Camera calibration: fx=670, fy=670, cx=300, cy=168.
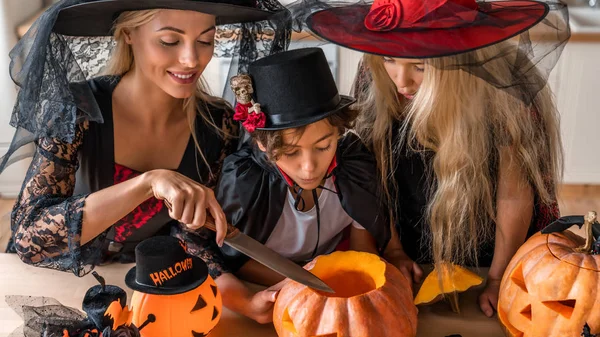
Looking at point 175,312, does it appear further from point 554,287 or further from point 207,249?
point 554,287

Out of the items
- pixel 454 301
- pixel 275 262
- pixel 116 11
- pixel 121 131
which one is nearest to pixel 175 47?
pixel 116 11

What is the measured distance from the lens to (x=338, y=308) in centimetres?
114

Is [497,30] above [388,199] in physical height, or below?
above

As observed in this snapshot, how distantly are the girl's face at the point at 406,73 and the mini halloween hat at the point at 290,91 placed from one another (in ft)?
0.54

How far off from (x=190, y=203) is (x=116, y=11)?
0.49m

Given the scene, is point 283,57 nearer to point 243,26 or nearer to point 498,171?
point 243,26

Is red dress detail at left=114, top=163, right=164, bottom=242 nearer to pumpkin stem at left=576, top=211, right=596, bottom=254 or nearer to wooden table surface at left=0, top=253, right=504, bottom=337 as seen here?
wooden table surface at left=0, top=253, right=504, bottom=337

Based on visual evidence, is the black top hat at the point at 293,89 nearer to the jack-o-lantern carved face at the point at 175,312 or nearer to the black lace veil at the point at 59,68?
the black lace veil at the point at 59,68

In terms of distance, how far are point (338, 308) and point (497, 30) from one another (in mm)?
596

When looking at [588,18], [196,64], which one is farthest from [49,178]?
[588,18]

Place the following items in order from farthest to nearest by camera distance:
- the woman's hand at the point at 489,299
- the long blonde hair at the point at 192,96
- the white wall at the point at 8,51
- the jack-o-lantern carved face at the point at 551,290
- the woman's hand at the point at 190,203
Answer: the white wall at the point at 8,51
the long blonde hair at the point at 192,96
the woman's hand at the point at 489,299
the woman's hand at the point at 190,203
the jack-o-lantern carved face at the point at 551,290

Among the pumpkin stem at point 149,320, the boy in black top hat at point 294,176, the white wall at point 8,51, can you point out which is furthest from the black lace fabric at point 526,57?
the white wall at point 8,51

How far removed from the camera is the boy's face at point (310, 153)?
52.6 inches

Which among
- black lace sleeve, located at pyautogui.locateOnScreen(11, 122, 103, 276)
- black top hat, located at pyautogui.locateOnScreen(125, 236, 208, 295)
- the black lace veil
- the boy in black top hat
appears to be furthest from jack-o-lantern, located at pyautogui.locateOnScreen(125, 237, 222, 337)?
the black lace veil
